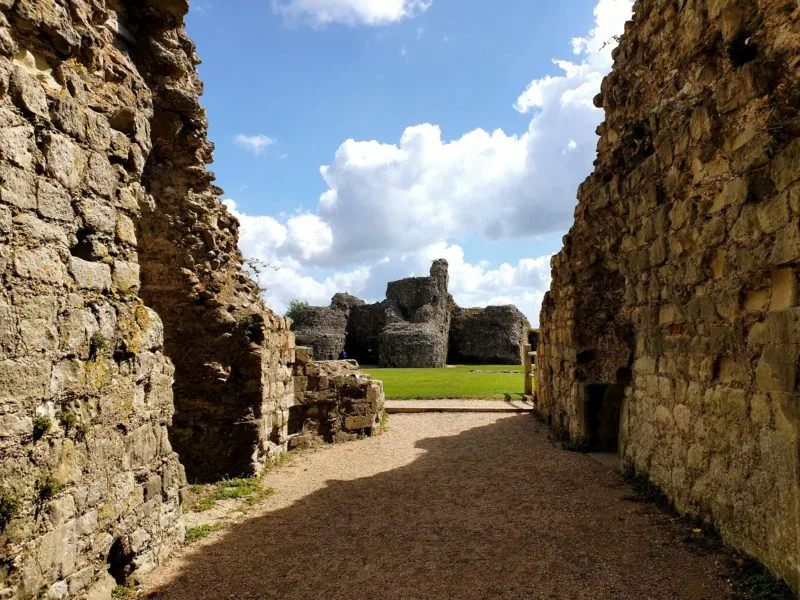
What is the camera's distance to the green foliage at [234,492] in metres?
6.71

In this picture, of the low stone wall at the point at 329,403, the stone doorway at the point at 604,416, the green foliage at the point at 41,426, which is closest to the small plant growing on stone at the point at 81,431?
the green foliage at the point at 41,426

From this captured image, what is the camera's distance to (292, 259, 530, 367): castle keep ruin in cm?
3209

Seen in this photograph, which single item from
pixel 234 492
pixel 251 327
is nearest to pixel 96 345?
pixel 234 492

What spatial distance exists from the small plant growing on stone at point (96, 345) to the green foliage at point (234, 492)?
3.13 metres

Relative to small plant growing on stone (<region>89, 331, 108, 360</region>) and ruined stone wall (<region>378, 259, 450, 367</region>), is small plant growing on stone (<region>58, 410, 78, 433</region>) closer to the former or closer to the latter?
small plant growing on stone (<region>89, 331, 108, 360</region>)

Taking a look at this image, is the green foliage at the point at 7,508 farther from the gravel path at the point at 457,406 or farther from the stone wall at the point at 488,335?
the stone wall at the point at 488,335

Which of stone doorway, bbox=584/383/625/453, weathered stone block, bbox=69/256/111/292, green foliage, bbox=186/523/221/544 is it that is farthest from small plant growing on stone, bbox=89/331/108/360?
stone doorway, bbox=584/383/625/453

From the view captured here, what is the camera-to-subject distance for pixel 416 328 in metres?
32.8

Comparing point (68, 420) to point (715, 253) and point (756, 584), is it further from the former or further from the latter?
point (715, 253)

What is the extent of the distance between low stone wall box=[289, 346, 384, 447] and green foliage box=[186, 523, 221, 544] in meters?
4.40

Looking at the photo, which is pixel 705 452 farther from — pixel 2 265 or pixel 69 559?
pixel 2 265

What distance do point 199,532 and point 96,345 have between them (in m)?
2.55

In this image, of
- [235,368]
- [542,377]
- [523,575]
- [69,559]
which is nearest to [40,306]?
[69,559]

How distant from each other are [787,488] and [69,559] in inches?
192
